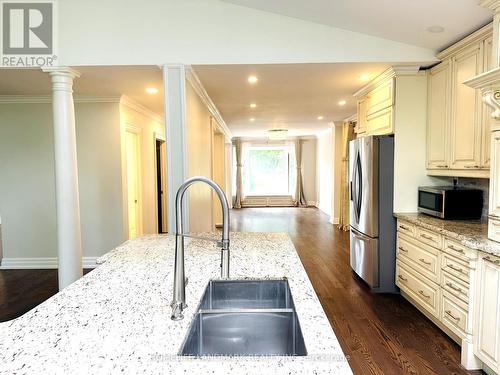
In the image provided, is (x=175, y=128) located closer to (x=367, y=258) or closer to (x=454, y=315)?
(x=367, y=258)

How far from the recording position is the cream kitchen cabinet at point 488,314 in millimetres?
2002

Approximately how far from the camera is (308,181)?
38.4 ft

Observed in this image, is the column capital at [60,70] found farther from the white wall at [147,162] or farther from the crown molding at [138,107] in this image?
the white wall at [147,162]

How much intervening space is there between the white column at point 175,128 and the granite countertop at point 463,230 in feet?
7.56

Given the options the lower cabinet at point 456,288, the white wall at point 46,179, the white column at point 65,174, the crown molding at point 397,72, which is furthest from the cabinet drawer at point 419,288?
the white wall at point 46,179

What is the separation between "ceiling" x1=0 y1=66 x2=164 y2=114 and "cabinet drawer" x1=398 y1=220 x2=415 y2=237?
9.73 feet

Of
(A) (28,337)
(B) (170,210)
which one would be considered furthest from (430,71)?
(A) (28,337)

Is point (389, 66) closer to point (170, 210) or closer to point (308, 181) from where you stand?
point (170, 210)

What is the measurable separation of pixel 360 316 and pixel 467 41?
262 cm

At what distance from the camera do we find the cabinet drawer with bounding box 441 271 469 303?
2355 millimetres

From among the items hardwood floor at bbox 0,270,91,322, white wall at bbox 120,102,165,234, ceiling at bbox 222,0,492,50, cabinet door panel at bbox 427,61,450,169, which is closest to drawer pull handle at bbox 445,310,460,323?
cabinet door panel at bbox 427,61,450,169

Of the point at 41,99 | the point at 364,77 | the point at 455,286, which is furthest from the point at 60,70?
the point at 455,286

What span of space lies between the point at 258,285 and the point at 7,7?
3.43 m

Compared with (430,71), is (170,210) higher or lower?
lower
